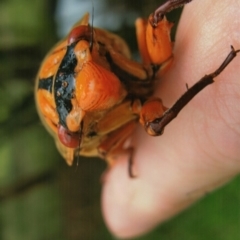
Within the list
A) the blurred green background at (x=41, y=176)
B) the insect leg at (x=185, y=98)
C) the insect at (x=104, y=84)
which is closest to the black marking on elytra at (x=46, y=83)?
the insect at (x=104, y=84)

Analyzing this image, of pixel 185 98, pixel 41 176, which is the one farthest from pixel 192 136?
pixel 41 176

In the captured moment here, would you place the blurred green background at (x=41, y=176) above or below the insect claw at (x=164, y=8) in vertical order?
below

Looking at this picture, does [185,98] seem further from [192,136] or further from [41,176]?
[41,176]

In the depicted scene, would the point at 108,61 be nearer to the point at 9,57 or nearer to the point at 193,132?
the point at 193,132

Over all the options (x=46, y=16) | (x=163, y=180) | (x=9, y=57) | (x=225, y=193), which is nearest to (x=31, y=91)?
(x=9, y=57)

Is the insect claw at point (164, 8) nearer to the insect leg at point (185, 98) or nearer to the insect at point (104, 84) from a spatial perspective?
the insect at point (104, 84)

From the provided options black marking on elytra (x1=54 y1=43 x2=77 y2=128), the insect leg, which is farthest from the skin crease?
black marking on elytra (x1=54 y1=43 x2=77 y2=128)
